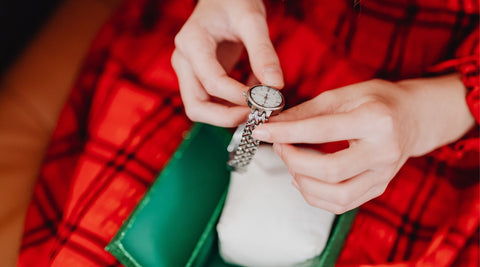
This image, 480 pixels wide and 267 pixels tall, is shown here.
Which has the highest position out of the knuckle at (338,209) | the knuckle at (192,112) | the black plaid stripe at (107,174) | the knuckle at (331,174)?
the knuckle at (192,112)

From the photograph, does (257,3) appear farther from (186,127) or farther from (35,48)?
(35,48)

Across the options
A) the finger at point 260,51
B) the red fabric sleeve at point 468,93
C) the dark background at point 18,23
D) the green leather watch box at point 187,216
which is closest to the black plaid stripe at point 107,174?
the green leather watch box at point 187,216

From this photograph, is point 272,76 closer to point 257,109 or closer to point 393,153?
point 257,109

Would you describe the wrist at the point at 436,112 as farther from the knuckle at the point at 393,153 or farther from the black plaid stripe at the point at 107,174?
the black plaid stripe at the point at 107,174

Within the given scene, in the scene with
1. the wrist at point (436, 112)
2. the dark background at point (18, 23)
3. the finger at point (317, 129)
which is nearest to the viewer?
the finger at point (317, 129)

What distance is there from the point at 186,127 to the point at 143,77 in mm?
130

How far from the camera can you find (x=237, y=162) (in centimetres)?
55

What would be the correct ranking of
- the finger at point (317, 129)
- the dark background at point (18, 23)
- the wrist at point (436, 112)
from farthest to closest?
the dark background at point (18, 23) < the wrist at point (436, 112) < the finger at point (317, 129)

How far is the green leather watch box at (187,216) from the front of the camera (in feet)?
1.65

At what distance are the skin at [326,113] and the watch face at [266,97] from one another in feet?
0.06

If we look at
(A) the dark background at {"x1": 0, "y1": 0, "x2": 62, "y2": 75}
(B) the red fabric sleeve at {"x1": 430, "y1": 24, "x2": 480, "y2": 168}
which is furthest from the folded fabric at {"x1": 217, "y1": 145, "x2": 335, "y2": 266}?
(A) the dark background at {"x1": 0, "y1": 0, "x2": 62, "y2": 75}

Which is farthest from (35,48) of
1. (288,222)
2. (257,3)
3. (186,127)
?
(288,222)

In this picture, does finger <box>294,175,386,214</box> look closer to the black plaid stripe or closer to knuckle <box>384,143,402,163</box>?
knuckle <box>384,143,402,163</box>

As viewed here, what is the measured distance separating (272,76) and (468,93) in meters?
0.33
